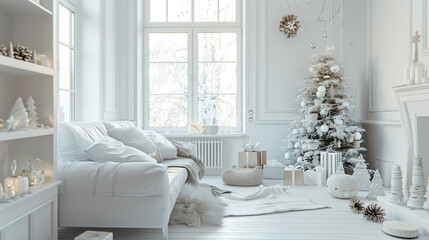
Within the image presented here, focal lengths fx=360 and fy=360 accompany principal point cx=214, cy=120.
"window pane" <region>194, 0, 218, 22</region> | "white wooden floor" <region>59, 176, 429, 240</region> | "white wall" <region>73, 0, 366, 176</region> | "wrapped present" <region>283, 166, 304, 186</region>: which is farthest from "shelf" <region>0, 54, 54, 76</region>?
"window pane" <region>194, 0, 218, 22</region>

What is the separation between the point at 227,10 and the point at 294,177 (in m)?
2.82

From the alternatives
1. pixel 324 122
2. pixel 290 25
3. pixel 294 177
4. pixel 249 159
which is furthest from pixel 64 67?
pixel 324 122

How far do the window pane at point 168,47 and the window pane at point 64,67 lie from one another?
1805 millimetres

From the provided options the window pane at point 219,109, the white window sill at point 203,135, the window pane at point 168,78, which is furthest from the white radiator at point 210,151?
the window pane at point 168,78

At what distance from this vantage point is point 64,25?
3910mm

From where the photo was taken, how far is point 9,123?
1837 millimetres

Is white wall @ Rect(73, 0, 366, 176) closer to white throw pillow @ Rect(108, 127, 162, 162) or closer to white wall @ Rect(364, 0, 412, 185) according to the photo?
white wall @ Rect(364, 0, 412, 185)

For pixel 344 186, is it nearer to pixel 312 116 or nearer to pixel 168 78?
pixel 312 116

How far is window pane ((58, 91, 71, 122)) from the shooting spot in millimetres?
3770

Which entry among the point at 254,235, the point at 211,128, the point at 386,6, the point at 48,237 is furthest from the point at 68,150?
the point at 386,6

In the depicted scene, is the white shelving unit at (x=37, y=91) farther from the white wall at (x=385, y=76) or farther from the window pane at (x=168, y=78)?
the white wall at (x=385, y=76)

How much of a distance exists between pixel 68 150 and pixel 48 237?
0.68 m

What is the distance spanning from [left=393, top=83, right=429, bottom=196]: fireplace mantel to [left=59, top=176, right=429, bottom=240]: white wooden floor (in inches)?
26.8

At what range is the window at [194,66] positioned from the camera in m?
5.64
